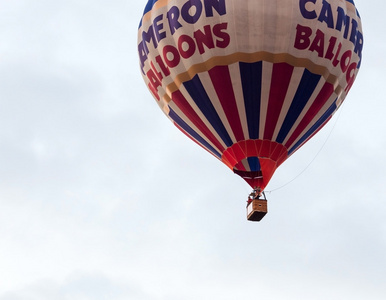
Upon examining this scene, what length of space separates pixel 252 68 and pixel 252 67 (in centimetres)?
3

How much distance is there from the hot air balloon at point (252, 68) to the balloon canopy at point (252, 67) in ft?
0.09

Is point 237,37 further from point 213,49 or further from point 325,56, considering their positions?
point 325,56

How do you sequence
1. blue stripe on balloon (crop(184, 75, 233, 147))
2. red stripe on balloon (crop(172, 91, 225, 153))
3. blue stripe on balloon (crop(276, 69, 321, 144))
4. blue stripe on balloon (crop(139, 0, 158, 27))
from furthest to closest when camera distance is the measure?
blue stripe on balloon (crop(139, 0, 158, 27)) < red stripe on balloon (crop(172, 91, 225, 153)) < blue stripe on balloon (crop(184, 75, 233, 147)) < blue stripe on balloon (crop(276, 69, 321, 144))

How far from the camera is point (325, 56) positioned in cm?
2850

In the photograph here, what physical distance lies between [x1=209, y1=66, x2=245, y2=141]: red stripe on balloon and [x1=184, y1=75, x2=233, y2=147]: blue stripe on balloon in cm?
31

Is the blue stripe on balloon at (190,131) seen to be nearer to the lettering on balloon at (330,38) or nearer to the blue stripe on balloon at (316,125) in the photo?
the blue stripe on balloon at (316,125)

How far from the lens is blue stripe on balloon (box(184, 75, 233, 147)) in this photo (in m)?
28.8

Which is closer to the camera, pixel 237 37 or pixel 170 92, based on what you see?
pixel 237 37

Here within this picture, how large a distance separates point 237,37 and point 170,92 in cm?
300

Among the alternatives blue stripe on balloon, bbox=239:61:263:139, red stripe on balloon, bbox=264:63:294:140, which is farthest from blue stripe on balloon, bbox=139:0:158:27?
red stripe on balloon, bbox=264:63:294:140

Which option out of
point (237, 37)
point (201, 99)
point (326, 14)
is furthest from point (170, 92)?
point (326, 14)

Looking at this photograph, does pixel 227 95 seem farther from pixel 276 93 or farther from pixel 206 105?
pixel 276 93

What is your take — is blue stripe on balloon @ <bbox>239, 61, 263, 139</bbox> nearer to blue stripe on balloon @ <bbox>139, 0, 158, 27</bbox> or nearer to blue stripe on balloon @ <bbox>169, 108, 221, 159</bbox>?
blue stripe on balloon @ <bbox>169, 108, 221, 159</bbox>

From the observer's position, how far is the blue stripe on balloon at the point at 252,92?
92.6ft
